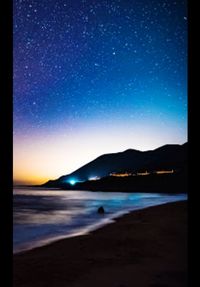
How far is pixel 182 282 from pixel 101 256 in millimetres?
2609

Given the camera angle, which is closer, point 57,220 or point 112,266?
point 112,266

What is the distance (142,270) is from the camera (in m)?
5.28

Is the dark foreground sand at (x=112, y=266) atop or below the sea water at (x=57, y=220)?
atop

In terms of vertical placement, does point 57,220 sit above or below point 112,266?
below

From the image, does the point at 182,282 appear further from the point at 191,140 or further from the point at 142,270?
the point at 191,140

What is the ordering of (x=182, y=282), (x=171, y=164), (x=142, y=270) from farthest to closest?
1. (x=171, y=164)
2. (x=142, y=270)
3. (x=182, y=282)

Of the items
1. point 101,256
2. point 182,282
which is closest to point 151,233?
point 101,256

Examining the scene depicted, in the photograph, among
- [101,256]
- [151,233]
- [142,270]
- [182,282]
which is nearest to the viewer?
[182,282]

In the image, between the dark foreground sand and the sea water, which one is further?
the sea water

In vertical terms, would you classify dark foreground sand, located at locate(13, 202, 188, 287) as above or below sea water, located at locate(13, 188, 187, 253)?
above

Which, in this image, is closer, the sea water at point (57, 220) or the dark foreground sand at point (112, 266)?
the dark foreground sand at point (112, 266)
